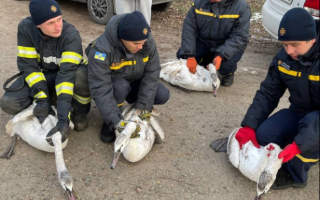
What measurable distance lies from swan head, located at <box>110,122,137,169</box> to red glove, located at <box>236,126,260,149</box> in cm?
95

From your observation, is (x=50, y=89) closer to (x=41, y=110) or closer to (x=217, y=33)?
(x=41, y=110)

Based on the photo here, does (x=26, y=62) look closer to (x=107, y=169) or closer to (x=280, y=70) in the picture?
(x=107, y=169)

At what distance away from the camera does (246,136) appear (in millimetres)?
3047

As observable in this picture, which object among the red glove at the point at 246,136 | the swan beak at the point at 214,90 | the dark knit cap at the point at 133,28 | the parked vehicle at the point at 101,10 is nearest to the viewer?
the dark knit cap at the point at 133,28

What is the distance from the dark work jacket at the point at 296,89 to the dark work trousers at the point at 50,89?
1537 mm

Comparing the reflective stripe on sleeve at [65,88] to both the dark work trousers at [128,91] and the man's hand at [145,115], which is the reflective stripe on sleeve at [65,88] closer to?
the dark work trousers at [128,91]

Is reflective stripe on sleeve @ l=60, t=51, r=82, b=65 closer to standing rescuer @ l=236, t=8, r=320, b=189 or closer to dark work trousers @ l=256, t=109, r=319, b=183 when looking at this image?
standing rescuer @ l=236, t=8, r=320, b=189

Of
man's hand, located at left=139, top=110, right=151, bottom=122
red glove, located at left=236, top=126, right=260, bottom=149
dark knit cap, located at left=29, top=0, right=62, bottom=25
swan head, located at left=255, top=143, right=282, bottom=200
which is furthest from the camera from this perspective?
man's hand, located at left=139, top=110, right=151, bottom=122

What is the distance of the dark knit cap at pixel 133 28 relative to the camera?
2.77 metres

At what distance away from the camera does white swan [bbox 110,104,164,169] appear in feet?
8.93

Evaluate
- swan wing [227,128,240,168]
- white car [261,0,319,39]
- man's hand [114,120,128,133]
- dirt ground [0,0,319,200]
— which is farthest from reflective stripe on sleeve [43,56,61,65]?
white car [261,0,319,39]

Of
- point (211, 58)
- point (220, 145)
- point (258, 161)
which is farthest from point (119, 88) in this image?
point (211, 58)

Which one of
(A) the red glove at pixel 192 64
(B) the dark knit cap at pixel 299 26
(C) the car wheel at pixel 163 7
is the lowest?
(C) the car wheel at pixel 163 7

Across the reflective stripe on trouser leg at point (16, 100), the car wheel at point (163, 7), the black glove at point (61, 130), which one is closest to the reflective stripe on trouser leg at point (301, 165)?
the black glove at point (61, 130)
